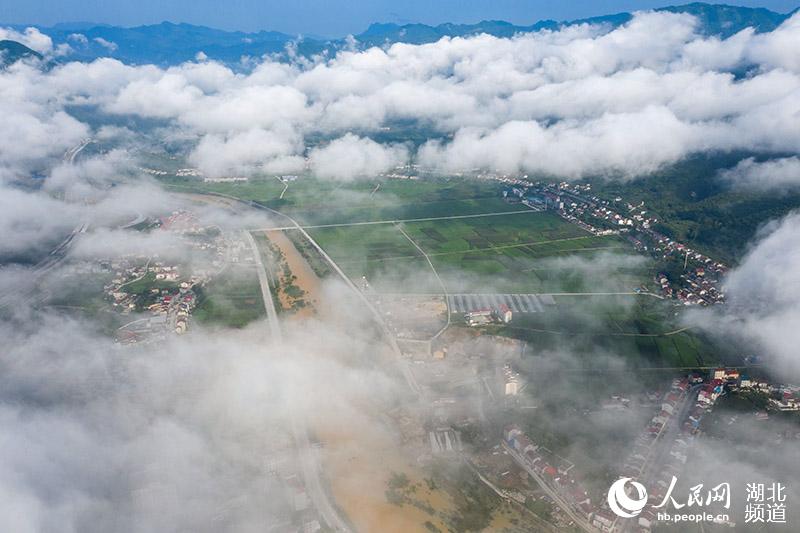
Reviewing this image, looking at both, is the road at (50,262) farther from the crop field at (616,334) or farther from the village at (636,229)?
the village at (636,229)

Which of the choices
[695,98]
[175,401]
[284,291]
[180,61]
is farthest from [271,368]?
[180,61]

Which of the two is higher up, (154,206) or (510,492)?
(154,206)

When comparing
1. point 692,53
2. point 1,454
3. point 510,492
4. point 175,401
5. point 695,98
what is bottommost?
point 510,492

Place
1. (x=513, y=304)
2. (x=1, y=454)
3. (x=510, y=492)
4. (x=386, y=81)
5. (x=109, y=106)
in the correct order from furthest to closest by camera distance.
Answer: (x=386, y=81) → (x=109, y=106) → (x=513, y=304) → (x=510, y=492) → (x=1, y=454)

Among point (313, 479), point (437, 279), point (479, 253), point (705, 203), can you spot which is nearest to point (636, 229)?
point (705, 203)

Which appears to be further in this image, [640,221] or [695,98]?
[695,98]

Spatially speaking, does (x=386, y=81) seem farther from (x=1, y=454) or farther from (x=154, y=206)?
A: (x=1, y=454)
